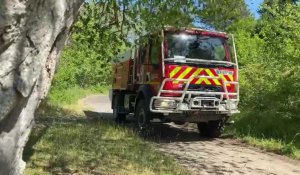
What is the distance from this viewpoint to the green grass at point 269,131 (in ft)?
35.6

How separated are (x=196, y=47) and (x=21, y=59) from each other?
7412mm

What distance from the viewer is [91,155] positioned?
26.7ft

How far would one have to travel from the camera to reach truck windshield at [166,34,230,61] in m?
11.1

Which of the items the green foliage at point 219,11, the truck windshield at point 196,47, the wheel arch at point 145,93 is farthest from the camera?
the wheel arch at point 145,93

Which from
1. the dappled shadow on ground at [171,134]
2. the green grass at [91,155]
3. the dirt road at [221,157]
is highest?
the green grass at [91,155]

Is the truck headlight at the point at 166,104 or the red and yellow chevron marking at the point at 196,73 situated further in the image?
the red and yellow chevron marking at the point at 196,73

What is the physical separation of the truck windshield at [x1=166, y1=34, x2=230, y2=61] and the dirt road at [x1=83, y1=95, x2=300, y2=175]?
2.00m

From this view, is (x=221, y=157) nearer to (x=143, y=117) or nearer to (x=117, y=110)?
(x=143, y=117)

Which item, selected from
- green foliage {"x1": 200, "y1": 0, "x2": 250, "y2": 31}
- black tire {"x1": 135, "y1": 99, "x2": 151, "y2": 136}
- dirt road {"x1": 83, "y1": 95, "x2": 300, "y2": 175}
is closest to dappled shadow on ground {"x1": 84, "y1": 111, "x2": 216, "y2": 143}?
dirt road {"x1": 83, "y1": 95, "x2": 300, "y2": 175}

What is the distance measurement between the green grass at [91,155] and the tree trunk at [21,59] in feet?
6.00

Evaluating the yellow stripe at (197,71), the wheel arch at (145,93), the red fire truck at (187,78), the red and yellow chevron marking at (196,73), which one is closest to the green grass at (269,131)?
the red fire truck at (187,78)

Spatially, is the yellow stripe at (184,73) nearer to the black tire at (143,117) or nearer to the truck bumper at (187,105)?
the truck bumper at (187,105)

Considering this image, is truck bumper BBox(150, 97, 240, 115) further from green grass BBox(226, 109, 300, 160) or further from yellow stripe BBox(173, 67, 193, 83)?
green grass BBox(226, 109, 300, 160)

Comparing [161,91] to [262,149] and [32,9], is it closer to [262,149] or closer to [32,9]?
[262,149]
